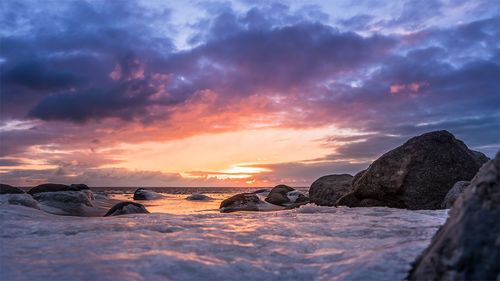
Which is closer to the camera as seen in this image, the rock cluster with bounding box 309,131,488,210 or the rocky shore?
the rocky shore

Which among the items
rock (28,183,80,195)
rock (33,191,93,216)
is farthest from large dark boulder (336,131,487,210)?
rock (28,183,80,195)

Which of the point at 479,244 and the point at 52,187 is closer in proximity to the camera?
the point at 479,244

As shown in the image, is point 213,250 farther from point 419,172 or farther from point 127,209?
point 127,209

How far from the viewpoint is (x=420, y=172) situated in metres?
11.2

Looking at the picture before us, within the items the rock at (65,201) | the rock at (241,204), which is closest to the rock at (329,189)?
the rock at (241,204)

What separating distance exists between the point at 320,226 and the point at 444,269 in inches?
146

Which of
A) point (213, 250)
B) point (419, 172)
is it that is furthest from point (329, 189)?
point (213, 250)

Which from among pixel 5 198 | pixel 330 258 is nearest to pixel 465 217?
pixel 330 258

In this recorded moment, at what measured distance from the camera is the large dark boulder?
1102cm

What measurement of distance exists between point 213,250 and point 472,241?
9.21 feet

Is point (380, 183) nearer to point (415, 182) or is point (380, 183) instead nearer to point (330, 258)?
point (415, 182)

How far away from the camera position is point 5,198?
39.7ft

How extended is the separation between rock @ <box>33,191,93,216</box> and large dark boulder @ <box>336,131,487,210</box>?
11298 millimetres

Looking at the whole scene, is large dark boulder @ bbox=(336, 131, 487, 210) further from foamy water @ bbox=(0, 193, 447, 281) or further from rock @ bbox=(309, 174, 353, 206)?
foamy water @ bbox=(0, 193, 447, 281)
